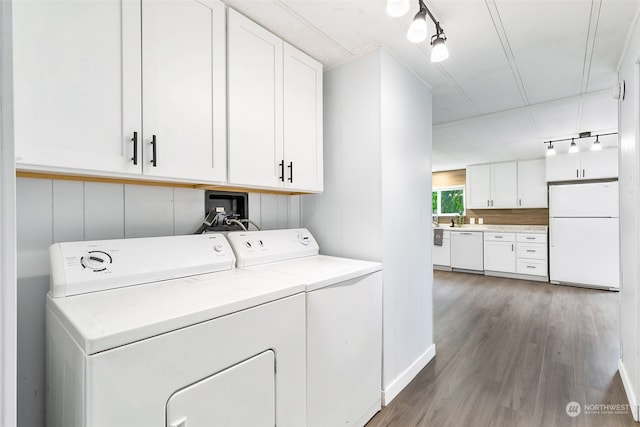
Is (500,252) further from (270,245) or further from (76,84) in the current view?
(76,84)

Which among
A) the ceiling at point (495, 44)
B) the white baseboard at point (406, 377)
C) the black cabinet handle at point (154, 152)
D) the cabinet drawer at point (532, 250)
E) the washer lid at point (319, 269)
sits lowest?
the white baseboard at point (406, 377)

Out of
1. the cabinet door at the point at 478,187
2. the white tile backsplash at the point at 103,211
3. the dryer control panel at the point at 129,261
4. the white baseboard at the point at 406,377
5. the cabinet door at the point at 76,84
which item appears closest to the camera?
the cabinet door at the point at 76,84

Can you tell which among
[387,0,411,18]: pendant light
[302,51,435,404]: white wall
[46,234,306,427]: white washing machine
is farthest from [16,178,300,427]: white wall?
Answer: [387,0,411,18]: pendant light

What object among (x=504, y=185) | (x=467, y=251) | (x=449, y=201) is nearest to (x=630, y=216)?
(x=467, y=251)

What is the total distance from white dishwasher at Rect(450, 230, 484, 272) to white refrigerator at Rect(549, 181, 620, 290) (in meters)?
1.05

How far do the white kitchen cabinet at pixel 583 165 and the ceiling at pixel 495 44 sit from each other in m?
1.90

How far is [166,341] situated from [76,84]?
0.95 metres

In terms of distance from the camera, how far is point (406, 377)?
6.79 ft

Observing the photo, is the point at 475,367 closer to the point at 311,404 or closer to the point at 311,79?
the point at 311,404

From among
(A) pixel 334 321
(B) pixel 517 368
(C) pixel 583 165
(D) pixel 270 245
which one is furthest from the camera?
(C) pixel 583 165

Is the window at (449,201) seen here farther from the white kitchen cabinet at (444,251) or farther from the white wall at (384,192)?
the white wall at (384,192)

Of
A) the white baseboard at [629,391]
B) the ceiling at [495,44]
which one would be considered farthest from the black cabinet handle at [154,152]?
the white baseboard at [629,391]

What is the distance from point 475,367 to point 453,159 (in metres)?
4.13

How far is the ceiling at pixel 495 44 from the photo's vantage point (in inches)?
60.5
